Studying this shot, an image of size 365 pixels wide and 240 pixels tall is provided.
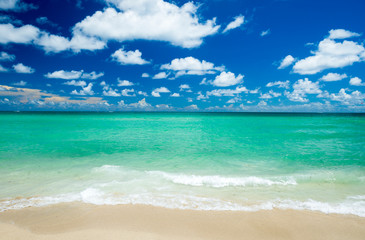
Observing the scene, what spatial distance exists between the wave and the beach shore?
0.82 ft

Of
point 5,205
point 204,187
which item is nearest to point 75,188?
point 5,205

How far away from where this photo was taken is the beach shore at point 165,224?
427 cm

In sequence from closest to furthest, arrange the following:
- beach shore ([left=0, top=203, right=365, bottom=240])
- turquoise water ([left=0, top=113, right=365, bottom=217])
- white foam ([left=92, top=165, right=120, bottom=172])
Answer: beach shore ([left=0, top=203, right=365, bottom=240]) < turquoise water ([left=0, top=113, right=365, bottom=217]) < white foam ([left=92, top=165, right=120, bottom=172])

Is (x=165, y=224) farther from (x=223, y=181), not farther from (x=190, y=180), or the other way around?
(x=223, y=181)

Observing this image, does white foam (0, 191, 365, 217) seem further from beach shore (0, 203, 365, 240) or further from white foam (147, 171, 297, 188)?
white foam (147, 171, 297, 188)

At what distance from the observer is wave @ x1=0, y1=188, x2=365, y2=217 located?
548cm

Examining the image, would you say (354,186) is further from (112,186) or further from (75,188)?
(75,188)

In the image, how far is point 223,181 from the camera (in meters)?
7.86

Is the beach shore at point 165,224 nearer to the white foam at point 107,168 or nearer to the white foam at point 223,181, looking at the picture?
the white foam at point 223,181

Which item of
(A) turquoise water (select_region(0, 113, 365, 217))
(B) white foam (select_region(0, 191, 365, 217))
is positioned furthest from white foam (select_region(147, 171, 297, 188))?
(B) white foam (select_region(0, 191, 365, 217))

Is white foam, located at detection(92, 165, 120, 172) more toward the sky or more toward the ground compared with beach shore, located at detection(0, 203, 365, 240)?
more toward the ground

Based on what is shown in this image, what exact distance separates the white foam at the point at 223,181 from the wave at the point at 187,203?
4.71 feet

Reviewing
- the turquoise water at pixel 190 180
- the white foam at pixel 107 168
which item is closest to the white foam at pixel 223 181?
the turquoise water at pixel 190 180

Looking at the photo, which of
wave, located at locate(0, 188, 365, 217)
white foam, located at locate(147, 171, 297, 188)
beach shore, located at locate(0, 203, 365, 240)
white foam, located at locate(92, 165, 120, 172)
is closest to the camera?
beach shore, located at locate(0, 203, 365, 240)
